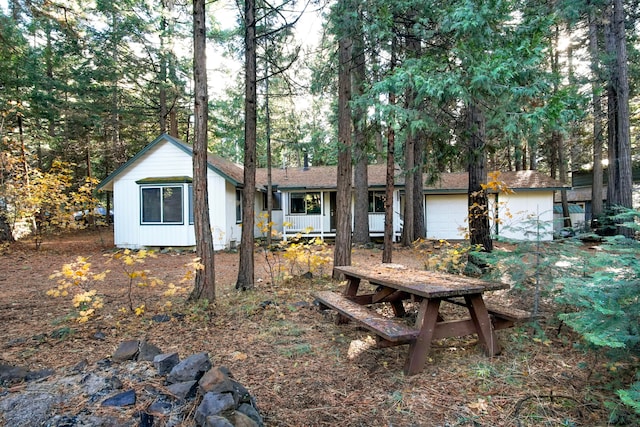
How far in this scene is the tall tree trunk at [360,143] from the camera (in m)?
6.51

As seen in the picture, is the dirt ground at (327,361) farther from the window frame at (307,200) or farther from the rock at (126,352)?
the window frame at (307,200)

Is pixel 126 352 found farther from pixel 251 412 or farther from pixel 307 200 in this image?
pixel 307 200

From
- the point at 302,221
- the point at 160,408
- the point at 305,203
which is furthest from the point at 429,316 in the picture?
the point at 305,203

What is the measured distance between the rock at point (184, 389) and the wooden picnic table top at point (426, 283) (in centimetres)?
194

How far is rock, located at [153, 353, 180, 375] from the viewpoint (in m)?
2.71

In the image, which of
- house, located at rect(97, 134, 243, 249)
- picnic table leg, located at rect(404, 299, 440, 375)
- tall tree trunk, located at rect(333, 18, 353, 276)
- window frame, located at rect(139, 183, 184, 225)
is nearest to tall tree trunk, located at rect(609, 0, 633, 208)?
tall tree trunk, located at rect(333, 18, 353, 276)

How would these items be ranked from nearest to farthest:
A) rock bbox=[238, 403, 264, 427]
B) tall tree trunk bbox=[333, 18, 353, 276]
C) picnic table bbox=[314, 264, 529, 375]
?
1. rock bbox=[238, 403, 264, 427]
2. picnic table bbox=[314, 264, 529, 375]
3. tall tree trunk bbox=[333, 18, 353, 276]

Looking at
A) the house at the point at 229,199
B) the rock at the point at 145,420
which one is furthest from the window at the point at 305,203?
the rock at the point at 145,420

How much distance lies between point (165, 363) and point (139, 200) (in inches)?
444

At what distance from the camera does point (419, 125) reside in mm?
5387

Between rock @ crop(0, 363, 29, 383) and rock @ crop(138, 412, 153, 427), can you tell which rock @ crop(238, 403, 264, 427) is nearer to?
rock @ crop(138, 412, 153, 427)

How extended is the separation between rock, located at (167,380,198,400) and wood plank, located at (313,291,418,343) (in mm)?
1462

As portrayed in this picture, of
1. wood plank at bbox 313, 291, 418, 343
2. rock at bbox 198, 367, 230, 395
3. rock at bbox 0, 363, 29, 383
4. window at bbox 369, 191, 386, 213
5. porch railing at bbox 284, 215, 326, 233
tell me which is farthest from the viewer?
window at bbox 369, 191, 386, 213

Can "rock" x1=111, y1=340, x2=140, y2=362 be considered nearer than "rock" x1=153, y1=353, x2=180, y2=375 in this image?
No
